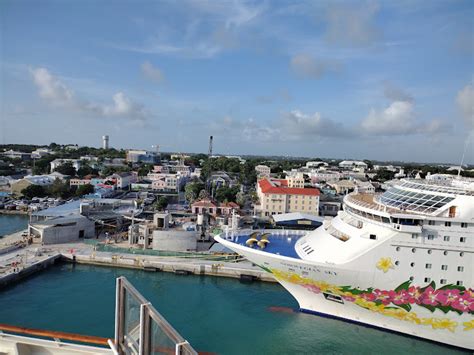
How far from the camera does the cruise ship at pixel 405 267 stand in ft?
32.9

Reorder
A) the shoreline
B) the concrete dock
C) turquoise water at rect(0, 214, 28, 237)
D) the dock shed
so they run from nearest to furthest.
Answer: the concrete dock
the dock shed
turquoise water at rect(0, 214, 28, 237)
the shoreline

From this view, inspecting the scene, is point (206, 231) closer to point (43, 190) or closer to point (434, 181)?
point (434, 181)

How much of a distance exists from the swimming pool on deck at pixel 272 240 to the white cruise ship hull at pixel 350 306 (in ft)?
1.60

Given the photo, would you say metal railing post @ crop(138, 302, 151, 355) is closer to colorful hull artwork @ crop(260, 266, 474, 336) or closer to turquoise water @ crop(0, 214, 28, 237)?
colorful hull artwork @ crop(260, 266, 474, 336)

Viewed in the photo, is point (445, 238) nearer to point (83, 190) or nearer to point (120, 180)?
point (83, 190)

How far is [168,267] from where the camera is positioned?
56.2ft

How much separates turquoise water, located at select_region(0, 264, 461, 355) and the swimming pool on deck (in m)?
2.44

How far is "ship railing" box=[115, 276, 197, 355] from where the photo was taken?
2561mm

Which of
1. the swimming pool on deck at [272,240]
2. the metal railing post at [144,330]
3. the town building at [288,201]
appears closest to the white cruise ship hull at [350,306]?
the swimming pool on deck at [272,240]

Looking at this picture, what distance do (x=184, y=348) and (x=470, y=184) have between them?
12.0 m

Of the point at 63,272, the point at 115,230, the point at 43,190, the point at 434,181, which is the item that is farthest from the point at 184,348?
the point at 43,190

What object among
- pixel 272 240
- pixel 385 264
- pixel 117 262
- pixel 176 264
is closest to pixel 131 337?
pixel 385 264

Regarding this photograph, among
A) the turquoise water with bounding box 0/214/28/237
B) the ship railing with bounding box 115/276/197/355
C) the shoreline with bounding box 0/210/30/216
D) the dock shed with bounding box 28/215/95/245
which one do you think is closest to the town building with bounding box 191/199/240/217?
the dock shed with bounding box 28/215/95/245

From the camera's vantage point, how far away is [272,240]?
43.7 ft
